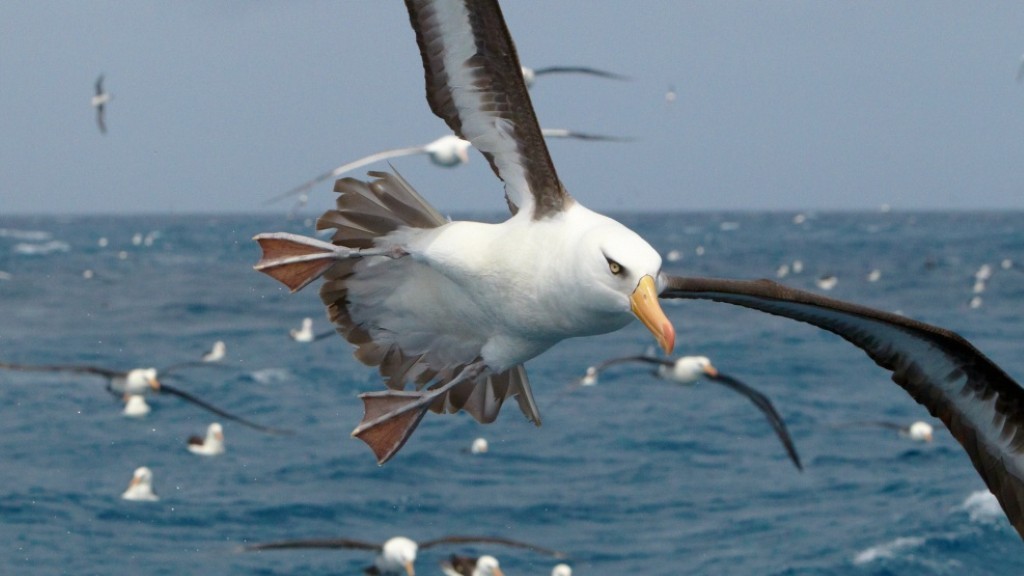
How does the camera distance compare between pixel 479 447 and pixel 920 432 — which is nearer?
pixel 479 447

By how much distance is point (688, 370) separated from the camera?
2303 centimetres

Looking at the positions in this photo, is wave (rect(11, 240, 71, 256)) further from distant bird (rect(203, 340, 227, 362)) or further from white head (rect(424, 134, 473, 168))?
white head (rect(424, 134, 473, 168))

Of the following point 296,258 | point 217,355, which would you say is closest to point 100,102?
point 217,355

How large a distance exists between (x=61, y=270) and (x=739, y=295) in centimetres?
6116

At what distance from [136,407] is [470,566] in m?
11.2

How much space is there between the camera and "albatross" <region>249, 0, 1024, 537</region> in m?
5.75

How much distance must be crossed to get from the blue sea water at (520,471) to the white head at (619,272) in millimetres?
11386

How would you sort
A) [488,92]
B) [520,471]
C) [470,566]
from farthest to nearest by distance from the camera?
1. [520,471]
2. [470,566]
3. [488,92]

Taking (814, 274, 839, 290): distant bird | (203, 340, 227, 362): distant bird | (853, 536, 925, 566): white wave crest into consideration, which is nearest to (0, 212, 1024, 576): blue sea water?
(853, 536, 925, 566): white wave crest

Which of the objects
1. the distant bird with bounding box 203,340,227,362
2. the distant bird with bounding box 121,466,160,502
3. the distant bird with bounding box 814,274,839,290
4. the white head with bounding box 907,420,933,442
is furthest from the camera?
the distant bird with bounding box 814,274,839,290

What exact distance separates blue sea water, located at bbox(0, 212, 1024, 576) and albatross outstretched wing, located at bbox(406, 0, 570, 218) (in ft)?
35.3

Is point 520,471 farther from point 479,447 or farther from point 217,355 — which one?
point 217,355

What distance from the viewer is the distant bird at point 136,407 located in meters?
24.3

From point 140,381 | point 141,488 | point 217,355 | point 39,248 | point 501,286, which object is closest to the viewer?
point 501,286
